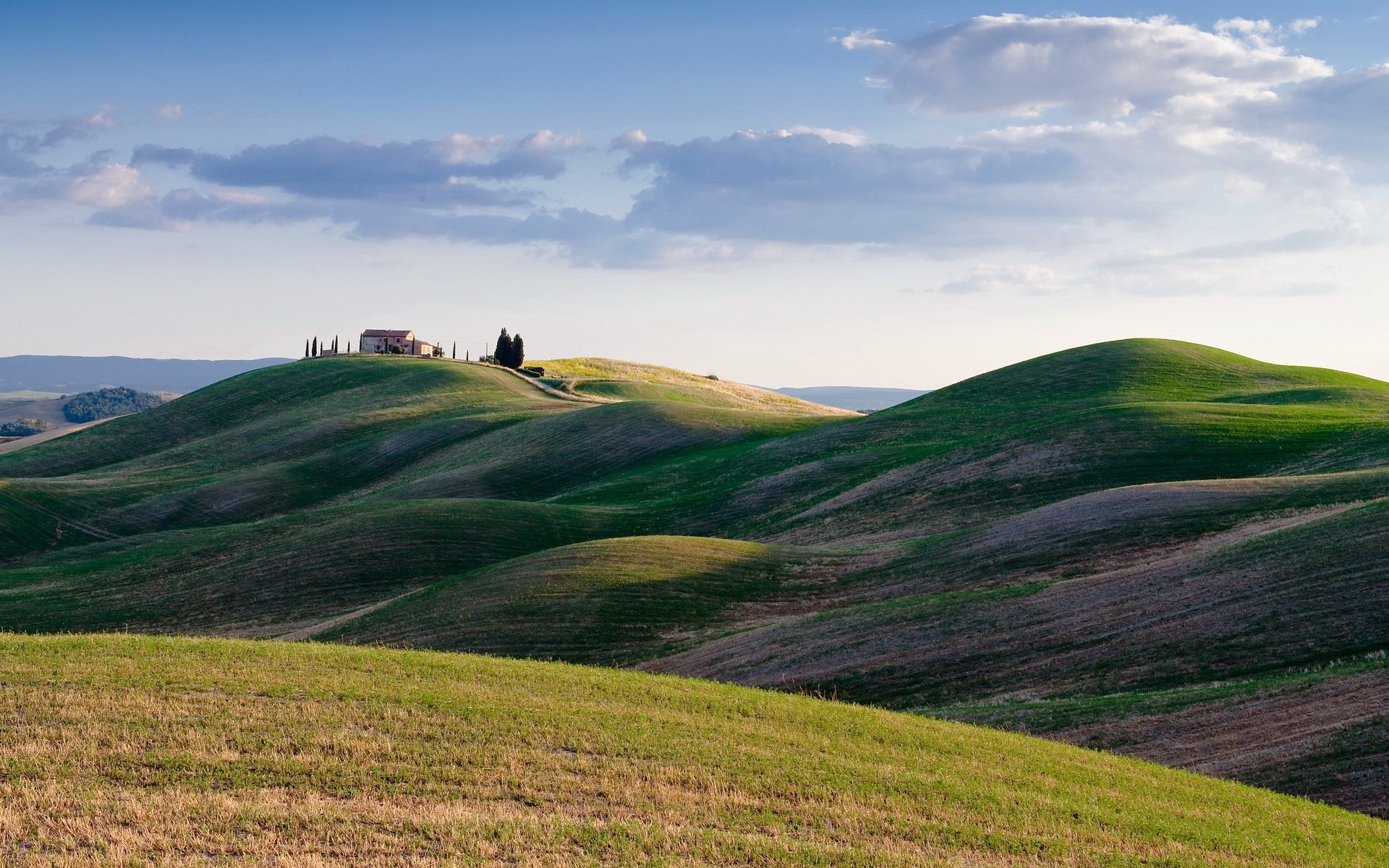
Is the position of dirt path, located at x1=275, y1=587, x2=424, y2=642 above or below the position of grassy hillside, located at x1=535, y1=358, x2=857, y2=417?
below

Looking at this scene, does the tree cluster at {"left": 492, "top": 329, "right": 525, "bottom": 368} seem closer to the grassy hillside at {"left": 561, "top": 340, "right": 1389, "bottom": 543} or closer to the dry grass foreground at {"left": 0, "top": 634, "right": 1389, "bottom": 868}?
the grassy hillside at {"left": 561, "top": 340, "right": 1389, "bottom": 543}

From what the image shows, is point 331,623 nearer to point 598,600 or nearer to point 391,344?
point 598,600

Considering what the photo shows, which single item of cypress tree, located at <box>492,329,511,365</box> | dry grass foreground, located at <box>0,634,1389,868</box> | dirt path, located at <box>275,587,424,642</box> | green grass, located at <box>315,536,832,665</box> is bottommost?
dirt path, located at <box>275,587,424,642</box>

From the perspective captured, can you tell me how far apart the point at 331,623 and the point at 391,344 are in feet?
434

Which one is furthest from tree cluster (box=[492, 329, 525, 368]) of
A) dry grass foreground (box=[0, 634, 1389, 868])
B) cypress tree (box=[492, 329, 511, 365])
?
dry grass foreground (box=[0, 634, 1389, 868])

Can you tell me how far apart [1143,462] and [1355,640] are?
30.7 m

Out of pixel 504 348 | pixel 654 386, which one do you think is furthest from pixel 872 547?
pixel 504 348

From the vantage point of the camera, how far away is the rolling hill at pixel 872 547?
2766cm

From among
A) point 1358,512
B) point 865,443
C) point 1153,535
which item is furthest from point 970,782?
point 865,443

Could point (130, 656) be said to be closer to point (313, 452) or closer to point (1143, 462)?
point (1143, 462)

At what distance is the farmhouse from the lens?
170 m

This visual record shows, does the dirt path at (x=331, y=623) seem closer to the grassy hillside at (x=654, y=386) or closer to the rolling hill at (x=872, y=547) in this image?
the rolling hill at (x=872, y=547)

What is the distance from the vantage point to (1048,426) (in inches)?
2504

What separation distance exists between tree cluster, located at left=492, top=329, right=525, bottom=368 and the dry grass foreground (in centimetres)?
13084
